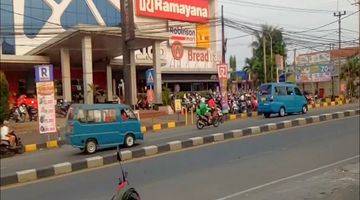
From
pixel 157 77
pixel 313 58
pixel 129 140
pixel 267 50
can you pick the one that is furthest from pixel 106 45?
pixel 267 50

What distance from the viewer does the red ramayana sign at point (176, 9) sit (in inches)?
1813

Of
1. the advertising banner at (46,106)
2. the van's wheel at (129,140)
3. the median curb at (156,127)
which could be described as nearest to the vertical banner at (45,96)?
the advertising banner at (46,106)

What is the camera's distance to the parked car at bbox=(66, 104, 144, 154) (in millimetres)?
15750

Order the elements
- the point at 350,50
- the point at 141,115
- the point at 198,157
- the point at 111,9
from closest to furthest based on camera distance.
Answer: the point at 198,157
the point at 141,115
the point at 111,9
the point at 350,50

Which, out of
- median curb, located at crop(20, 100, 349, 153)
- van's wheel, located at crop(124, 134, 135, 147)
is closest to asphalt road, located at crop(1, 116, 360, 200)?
van's wheel, located at crop(124, 134, 135, 147)

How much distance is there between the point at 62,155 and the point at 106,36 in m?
15.1

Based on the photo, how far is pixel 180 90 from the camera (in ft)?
155

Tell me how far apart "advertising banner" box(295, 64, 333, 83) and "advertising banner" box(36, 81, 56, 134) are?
35.5 metres

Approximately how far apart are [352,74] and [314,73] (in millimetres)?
3297

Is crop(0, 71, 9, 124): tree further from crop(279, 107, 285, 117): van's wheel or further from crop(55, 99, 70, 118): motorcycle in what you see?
crop(279, 107, 285, 117): van's wheel

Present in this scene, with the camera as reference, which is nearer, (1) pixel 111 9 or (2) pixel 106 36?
(2) pixel 106 36

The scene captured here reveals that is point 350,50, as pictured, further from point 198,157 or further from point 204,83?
point 198,157

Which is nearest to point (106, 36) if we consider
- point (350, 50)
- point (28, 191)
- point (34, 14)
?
point (34, 14)

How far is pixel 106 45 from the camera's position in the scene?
3353cm
